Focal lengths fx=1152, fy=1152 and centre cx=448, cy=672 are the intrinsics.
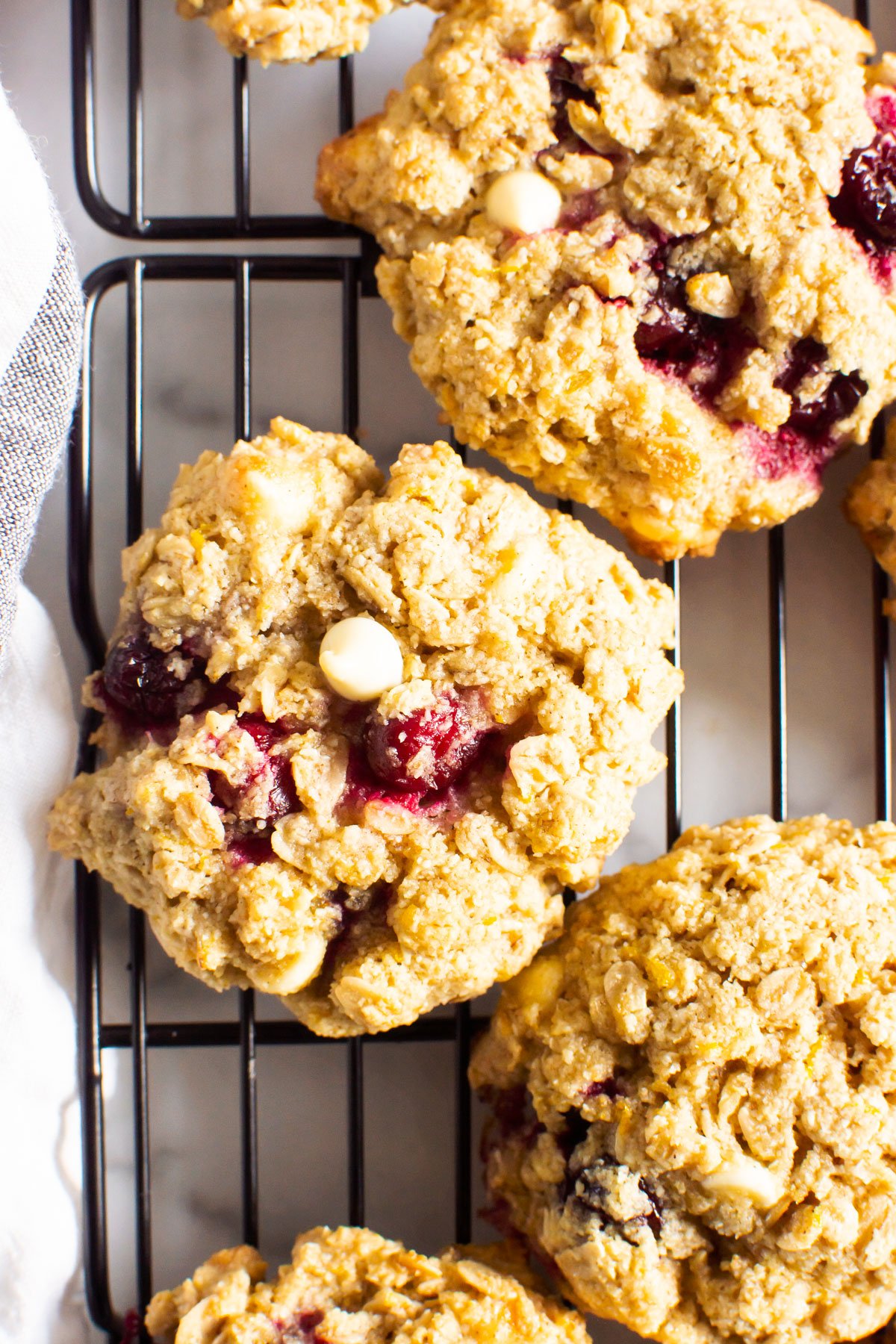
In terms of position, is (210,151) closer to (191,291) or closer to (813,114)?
(191,291)

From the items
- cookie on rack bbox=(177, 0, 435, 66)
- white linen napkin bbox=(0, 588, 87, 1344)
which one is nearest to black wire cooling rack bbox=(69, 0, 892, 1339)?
white linen napkin bbox=(0, 588, 87, 1344)

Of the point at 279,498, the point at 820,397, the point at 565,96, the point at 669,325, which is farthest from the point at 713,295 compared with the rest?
the point at 279,498

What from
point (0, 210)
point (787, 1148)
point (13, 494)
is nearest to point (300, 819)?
point (13, 494)

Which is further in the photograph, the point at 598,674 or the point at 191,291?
the point at 191,291

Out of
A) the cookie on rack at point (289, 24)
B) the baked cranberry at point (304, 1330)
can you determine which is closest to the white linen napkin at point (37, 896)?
the cookie on rack at point (289, 24)

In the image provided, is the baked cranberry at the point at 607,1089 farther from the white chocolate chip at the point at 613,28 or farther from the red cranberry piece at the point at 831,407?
the white chocolate chip at the point at 613,28
